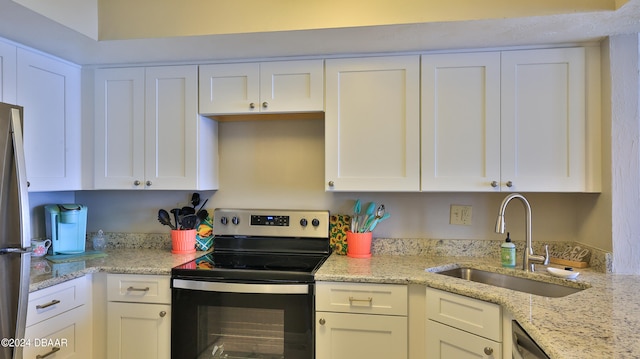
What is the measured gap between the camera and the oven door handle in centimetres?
184

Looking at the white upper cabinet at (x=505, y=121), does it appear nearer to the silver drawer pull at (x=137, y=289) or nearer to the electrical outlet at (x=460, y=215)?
the electrical outlet at (x=460, y=215)

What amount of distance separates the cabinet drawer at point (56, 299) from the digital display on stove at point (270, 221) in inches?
37.4

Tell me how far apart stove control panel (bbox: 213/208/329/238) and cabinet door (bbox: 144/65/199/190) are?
0.32m

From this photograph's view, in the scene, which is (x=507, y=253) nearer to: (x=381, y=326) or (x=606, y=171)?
(x=606, y=171)

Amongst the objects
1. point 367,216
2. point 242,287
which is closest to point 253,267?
point 242,287

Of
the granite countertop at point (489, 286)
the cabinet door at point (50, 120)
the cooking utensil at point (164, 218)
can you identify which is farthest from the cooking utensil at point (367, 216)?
the cabinet door at point (50, 120)

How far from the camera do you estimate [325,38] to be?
6.25 ft

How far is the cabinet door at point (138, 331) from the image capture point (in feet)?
6.45

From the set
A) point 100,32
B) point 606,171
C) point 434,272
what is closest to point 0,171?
point 100,32

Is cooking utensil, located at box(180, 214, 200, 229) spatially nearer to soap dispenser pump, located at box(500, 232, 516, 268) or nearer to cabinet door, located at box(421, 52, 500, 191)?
cabinet door, located at box(421, 52, 500, 191)

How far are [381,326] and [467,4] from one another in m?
1.51

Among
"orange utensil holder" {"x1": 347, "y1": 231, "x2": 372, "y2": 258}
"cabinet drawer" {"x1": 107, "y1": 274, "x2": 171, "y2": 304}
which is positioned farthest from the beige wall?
"cabinet drawer" {"x1": 107, "y1": 274, "x2": 171, "y2": 304}

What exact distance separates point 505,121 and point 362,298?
1.15 m

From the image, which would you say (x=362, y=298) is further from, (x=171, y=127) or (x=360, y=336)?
(x=171, y=127)
